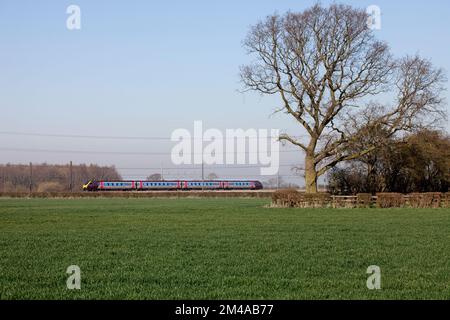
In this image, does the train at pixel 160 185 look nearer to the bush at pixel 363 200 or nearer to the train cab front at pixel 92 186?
the train cab front at pixel 92 186

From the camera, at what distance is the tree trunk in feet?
161

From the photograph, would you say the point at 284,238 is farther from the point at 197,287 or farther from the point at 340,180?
the point at 340,180

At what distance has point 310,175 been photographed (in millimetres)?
49250

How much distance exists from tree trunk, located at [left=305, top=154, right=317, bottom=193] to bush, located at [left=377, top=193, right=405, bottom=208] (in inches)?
247

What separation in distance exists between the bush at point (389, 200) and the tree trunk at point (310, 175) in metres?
6.28

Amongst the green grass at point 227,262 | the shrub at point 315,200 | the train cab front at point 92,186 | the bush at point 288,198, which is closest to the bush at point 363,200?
the shrub at point 315,200

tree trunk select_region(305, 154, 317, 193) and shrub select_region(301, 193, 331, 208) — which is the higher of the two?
tree trunk select_region(305, 154, 317, 193)

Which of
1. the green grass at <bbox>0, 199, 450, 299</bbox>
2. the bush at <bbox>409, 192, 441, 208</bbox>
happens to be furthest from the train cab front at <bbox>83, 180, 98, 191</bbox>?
the green grass at <bbox>0, 199, 450, 299</bbox>

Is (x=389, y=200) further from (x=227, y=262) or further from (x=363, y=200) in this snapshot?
(x=227, y=262)

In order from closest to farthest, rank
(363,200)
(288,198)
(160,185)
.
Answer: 1. (363,200)
2. (288,198)
3. (160,185)

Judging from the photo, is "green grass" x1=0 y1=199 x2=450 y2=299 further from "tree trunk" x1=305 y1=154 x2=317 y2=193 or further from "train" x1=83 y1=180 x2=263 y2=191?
"train" x1=83 y1=180 x2=263 y2=191

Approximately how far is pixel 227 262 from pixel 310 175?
35.9 metres

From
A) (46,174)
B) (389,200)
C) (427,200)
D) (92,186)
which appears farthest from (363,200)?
(46,174)

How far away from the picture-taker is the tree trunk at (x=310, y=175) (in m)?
49.2
